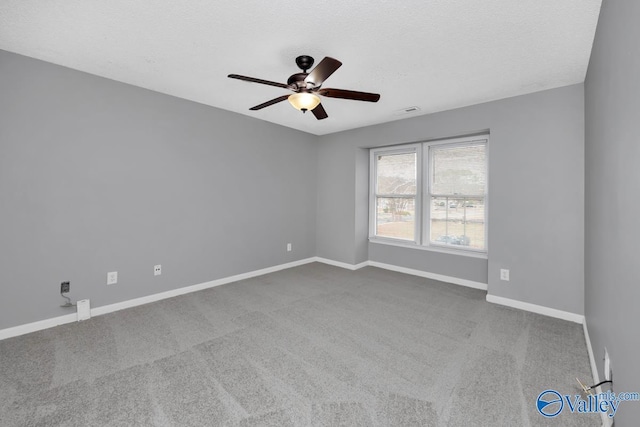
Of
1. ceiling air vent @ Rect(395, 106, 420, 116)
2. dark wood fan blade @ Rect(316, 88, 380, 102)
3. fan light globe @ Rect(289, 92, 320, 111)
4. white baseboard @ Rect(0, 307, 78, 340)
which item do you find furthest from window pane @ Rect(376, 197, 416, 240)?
white baseboard @ Rect(0, 307, 78, 340)

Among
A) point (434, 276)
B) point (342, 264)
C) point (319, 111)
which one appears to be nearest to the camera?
point (319, 111)

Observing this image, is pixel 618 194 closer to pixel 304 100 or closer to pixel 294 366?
pixel 304 100

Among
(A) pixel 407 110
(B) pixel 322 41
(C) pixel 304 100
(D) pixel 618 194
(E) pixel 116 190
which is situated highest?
(A) pixel 407 110

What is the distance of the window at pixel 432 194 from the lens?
3928 millimetres

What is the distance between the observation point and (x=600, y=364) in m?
1.77

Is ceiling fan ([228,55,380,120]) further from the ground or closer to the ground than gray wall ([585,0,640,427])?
further from the ground

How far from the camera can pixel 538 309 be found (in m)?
3.05

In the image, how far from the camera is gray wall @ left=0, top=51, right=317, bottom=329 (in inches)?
97.4

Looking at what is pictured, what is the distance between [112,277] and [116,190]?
3.11 feet

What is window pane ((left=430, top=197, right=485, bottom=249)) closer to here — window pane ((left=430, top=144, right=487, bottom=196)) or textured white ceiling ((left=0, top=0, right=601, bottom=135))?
window pane ((left=430, top=144, right=487, bottom=196))

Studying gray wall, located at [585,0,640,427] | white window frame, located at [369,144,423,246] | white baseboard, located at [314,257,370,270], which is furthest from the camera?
white baseboard, located at [314,257,370,270]

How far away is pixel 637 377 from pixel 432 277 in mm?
3288

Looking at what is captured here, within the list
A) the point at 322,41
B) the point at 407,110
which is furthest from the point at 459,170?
the point at 322,41

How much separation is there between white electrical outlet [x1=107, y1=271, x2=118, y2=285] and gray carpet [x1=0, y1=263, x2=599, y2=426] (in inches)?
13.2
